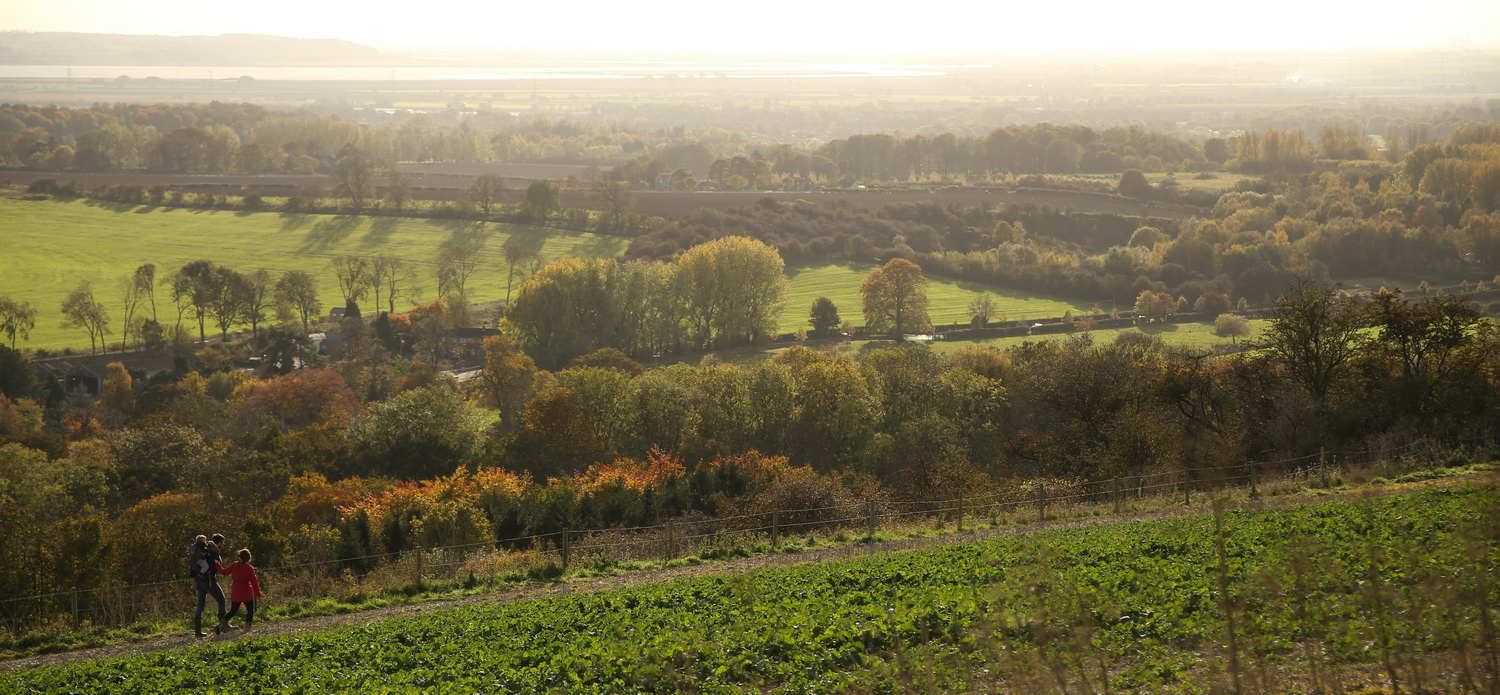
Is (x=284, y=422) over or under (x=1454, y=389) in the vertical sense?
under

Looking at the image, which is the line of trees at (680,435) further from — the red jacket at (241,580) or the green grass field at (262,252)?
the green grass field at (262,252)

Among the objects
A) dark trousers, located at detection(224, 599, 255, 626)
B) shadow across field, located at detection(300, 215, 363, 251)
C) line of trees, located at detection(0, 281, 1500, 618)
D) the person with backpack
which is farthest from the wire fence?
shadow across field, located at detection(300, 215, 363, 251)

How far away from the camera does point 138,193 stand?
123 m

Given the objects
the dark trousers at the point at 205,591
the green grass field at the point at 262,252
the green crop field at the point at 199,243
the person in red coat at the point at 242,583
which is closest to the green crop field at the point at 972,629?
the dark trousers at the point at 205,591

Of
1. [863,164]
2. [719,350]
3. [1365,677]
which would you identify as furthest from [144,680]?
[863,164]

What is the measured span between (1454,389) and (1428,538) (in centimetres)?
1943

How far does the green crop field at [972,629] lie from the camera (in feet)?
32.6

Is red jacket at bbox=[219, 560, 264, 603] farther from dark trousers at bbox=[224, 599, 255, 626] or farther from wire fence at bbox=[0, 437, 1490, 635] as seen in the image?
wire fence at bbox=[0, 437, 1490, 635]

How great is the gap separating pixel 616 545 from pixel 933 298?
240ft

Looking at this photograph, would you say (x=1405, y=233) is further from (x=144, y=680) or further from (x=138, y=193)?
(x=138, y=193)

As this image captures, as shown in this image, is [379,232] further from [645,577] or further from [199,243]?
[645,577]

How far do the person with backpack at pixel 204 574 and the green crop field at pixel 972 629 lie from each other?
115 cm

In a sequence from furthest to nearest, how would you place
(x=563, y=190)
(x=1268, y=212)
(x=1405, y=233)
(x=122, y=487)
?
(x=563, y=190) < (x=1268, y=212) < (x=1405, y=233) < (x=122, y=487)

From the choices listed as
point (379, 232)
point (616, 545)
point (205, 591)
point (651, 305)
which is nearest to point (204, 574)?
point (205, 591)
